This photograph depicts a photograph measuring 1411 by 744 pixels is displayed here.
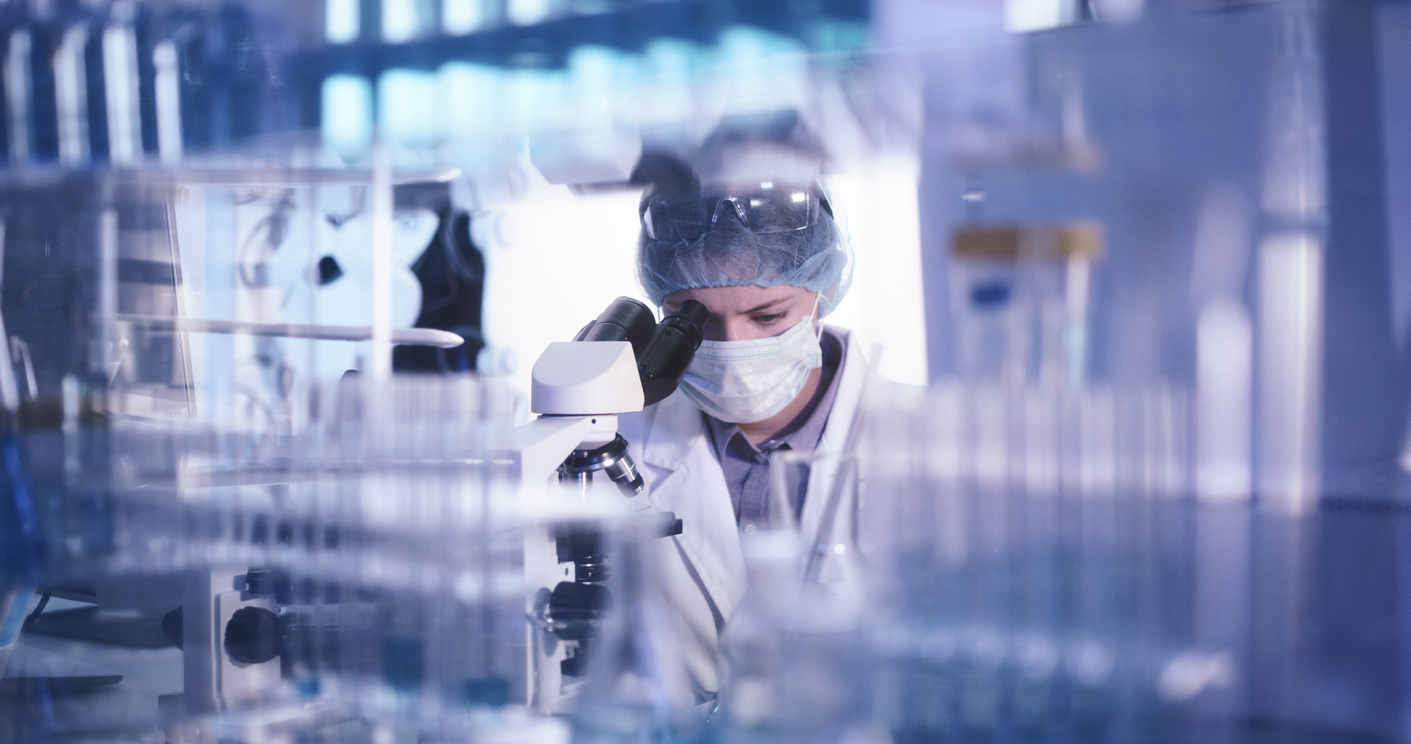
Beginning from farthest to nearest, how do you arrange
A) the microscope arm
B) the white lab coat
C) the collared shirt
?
the collared shirt
the white lab coat
the microscope arm

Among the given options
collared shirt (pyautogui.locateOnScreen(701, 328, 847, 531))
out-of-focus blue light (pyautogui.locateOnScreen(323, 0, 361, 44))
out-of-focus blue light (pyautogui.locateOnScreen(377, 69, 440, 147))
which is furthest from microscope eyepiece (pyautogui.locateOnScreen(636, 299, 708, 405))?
out-of-focus blue light (pyautogui.locateOnScreen(323, 0, 361, 44))

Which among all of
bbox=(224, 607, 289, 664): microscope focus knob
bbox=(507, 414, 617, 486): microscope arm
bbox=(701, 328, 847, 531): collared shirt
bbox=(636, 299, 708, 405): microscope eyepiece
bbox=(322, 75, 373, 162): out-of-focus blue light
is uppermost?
bbox=(322, 75, 373, 162): out-of-focus blue light

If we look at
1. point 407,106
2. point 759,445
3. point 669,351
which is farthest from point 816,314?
point 407,106

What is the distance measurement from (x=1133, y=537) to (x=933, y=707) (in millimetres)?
352

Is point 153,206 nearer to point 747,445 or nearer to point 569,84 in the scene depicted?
point 569,84

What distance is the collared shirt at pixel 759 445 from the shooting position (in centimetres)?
152

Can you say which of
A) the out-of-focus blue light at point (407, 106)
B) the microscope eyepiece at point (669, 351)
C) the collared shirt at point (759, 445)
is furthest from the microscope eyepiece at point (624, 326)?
the out-of-focus blue light at point (407, 106)

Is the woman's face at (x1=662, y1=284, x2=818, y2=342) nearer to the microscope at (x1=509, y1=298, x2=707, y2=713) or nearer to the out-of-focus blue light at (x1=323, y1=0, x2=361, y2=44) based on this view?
the microscope at (x1=509, y1=298, x2=707, y2=713)

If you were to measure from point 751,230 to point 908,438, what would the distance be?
0.40 m

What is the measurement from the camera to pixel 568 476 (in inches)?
38.2

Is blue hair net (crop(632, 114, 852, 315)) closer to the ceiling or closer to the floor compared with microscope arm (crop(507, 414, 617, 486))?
closer to the ceiling

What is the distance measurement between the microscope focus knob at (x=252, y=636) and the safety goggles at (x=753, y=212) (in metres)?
0.74

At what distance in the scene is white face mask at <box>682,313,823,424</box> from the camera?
1343 millimetres

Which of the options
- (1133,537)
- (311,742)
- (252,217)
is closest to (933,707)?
(1133,537)
